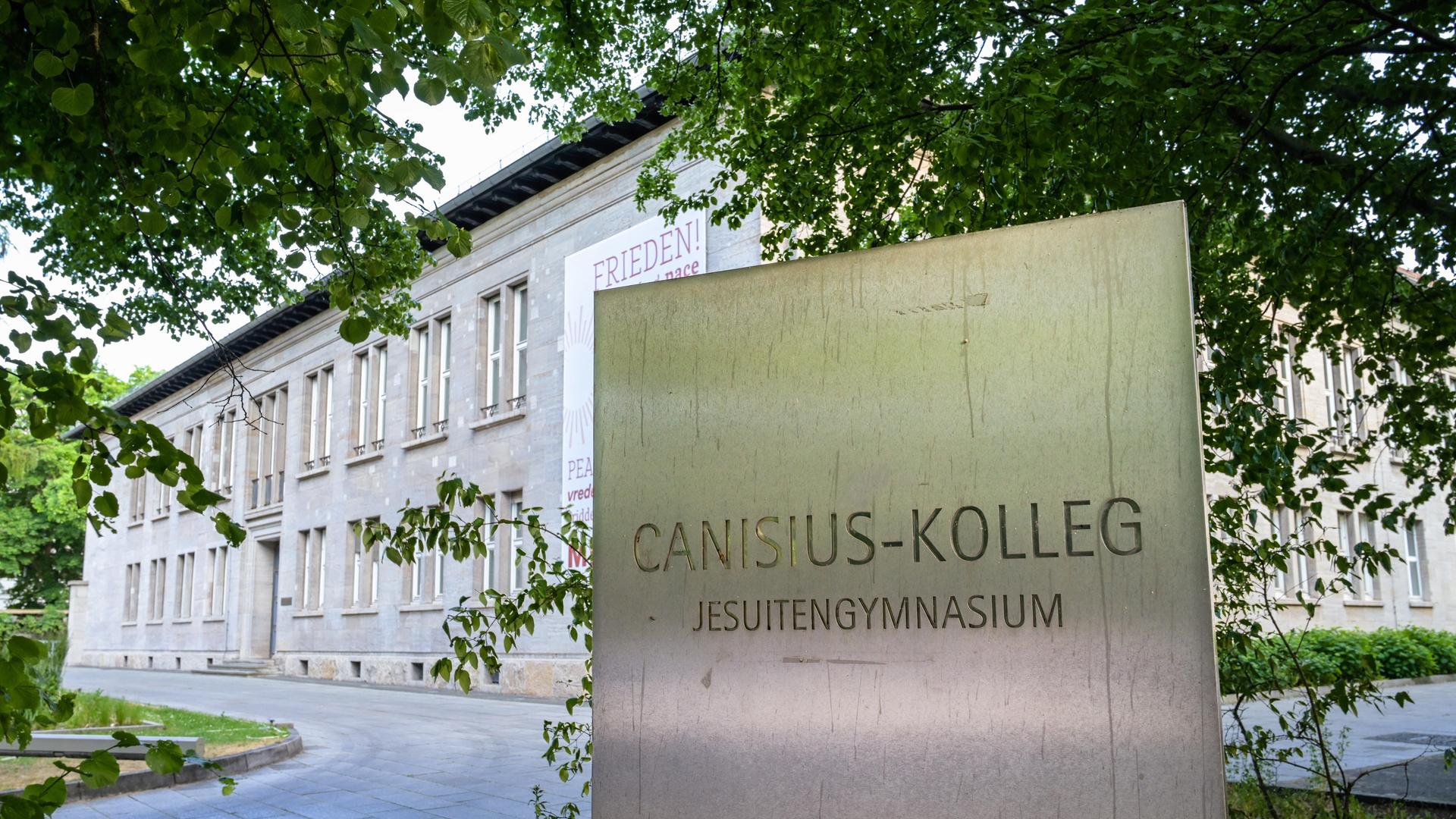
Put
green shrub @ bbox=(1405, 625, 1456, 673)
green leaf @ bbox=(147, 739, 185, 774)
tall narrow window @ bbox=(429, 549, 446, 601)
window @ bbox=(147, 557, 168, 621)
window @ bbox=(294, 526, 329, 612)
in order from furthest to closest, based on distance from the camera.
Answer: window @ bbox=(147, 557, 168, 621) → window @ bbox=(294, 526, 329, 612) → tall narrow window @ bbox=(429, 549, 446, 601) → green shrub @ bbox=(1405, 625, 1456, 673) → green leaf @ bbox=(147, 739, 185, 774)

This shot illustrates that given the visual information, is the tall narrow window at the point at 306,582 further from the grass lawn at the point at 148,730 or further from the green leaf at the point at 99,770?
the green leaf at the point at 99,770

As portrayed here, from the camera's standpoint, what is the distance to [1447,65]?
703 centimetres

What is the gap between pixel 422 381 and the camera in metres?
28.5

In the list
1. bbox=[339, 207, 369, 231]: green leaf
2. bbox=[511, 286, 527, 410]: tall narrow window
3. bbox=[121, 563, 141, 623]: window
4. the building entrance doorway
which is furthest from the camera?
bbox=[121, 563, 141, 623]: window

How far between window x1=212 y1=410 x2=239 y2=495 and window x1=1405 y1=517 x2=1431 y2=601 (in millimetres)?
33506

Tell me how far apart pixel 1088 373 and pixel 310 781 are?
944cm

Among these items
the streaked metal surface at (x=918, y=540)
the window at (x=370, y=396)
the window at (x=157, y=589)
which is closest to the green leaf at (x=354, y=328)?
the streaked metal surface at (x=918, y=540)

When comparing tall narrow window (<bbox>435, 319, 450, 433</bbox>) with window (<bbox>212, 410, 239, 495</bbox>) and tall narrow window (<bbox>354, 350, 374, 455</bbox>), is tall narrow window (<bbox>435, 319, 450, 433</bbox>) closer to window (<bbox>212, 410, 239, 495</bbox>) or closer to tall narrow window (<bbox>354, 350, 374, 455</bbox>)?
tall narrow window (<bbox>354, 350, 374, 455</bbox>)

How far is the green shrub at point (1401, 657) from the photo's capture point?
22.9 meters

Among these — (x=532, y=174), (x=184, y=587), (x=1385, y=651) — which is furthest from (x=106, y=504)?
(x=184, y=587)

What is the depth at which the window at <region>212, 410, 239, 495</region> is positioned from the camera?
39156mm

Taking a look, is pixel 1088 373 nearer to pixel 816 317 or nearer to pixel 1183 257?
pixel 1183 257

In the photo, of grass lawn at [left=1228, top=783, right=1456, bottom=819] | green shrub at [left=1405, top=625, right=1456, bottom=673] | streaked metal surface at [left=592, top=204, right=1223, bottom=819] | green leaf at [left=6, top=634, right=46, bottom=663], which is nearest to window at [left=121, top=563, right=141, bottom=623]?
green shrub at [left=1405, top=625, right=1456, bottom=673]

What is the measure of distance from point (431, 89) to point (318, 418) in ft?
104
